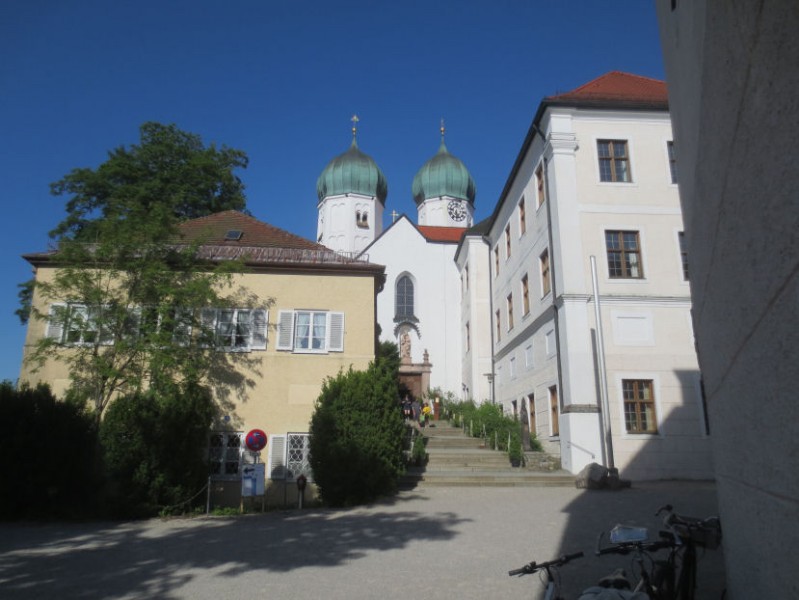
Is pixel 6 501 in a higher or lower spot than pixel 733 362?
lower

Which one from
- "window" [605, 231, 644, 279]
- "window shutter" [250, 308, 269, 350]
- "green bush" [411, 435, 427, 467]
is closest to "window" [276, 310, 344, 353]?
"window shutter" [250, 308, 269, 350]

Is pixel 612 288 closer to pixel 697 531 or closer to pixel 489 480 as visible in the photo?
pixel 489 480

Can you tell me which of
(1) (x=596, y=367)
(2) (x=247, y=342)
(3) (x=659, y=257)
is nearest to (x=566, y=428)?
(1) (x=596, y=367)

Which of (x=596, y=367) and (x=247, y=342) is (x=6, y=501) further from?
(x=596, y=367)

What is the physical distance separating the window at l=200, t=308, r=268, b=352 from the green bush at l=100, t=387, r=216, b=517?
287cm

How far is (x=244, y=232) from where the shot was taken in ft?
67.1

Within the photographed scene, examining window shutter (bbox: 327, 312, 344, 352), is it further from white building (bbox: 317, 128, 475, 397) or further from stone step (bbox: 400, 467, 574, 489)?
white building (bbox: 317, 128, 475, 397)

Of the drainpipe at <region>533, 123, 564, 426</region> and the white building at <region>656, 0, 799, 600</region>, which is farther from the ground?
the drainpipe at <region>533, 123, 564, 426</region>

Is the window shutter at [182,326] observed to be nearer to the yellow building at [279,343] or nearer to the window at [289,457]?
the yellow building at [279,343]

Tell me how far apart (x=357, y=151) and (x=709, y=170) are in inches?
2049

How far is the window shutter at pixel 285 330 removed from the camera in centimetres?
1725

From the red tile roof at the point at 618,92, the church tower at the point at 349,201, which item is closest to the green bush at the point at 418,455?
the red tile roof at the point at 618,92

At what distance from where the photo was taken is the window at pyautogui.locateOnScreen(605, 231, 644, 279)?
1959 cm

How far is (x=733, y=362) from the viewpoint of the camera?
3971 millimetres
